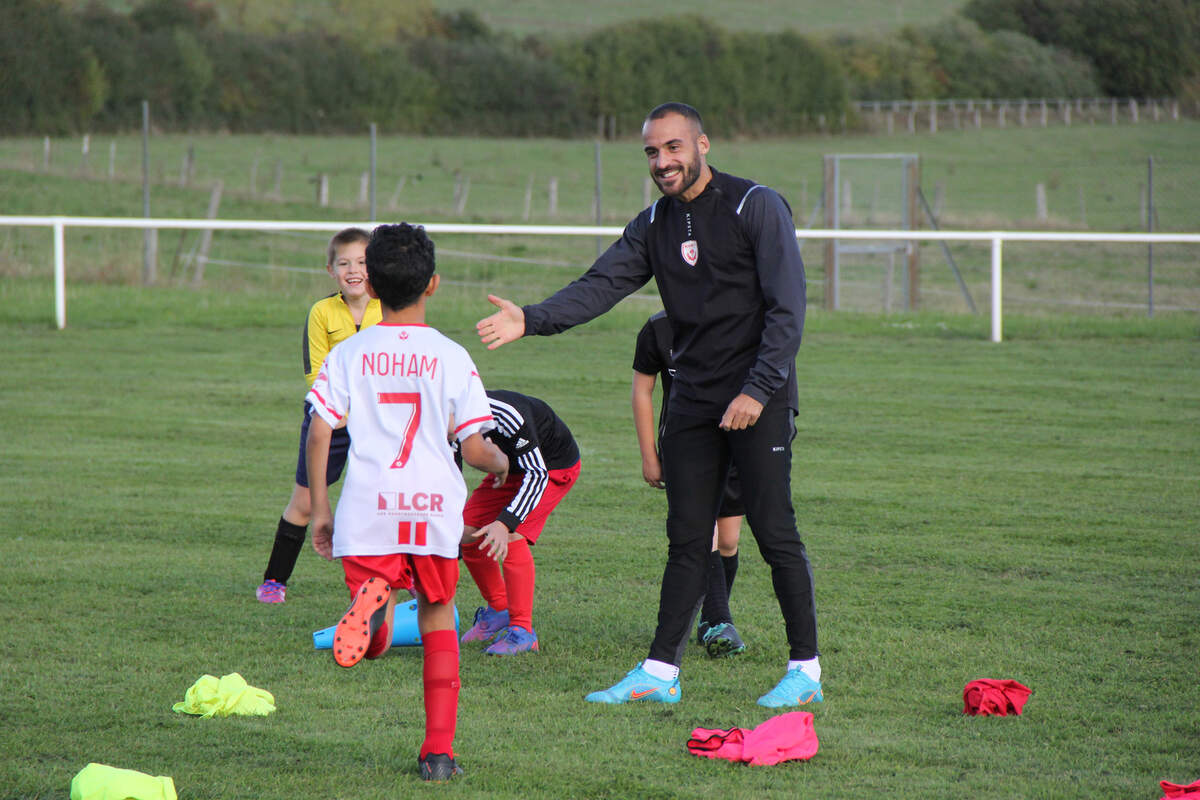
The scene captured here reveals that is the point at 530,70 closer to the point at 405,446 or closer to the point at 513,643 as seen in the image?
the point at 513,643

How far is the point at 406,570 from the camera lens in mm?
3764

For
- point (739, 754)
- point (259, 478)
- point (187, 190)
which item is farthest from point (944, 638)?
point (187, 190)

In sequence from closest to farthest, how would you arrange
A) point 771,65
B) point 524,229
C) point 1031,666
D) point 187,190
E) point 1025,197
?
point 1031,666 → point 524,229 → point 187,190 → point 1025,197 → point 771,65

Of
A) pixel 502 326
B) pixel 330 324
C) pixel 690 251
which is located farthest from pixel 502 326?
pixel 330 324

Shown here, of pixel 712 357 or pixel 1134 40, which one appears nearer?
pixel 712 357

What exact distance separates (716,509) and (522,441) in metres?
0.79

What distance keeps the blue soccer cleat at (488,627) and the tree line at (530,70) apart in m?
35.1

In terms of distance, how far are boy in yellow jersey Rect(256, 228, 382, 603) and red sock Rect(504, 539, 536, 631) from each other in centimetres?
95

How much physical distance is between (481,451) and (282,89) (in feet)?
166

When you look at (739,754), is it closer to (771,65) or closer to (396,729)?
(396,729)

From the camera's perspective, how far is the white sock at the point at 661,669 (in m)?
4.49

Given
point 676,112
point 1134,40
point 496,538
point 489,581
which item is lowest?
point 489,581

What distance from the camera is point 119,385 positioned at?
38.5ft

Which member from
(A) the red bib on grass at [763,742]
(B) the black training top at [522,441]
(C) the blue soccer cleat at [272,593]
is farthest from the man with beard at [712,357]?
(C) the blue soccer cleat at [272,593]
